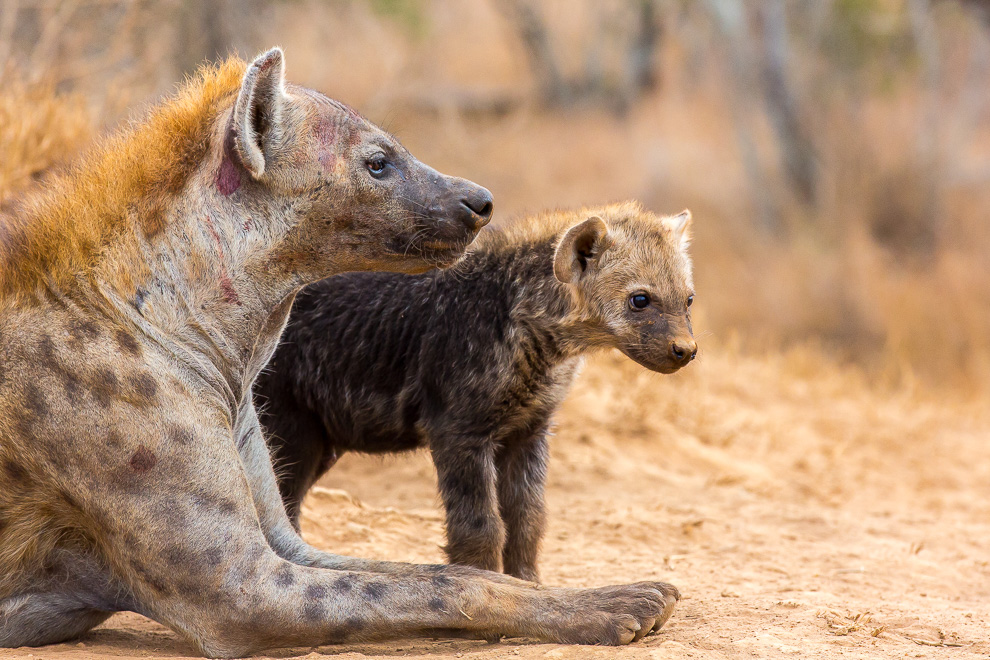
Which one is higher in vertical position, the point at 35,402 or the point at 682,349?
the point at 682,349

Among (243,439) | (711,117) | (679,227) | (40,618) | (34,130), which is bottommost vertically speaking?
(40,618)

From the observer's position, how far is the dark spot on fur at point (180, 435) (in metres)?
2.79

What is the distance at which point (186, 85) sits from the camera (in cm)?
321

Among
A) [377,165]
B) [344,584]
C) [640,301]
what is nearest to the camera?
[344,584]

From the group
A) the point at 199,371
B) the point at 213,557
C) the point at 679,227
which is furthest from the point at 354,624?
the point at 679,227

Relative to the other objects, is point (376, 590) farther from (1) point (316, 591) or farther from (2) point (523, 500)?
(2) point (523, 500)

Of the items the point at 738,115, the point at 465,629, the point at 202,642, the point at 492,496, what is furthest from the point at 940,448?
the point at 738,115

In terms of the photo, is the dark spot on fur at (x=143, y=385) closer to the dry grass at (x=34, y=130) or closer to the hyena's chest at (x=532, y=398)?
the hyena's chest at (x=532, y=398)

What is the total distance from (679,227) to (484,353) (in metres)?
0.85

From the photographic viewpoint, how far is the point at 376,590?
284 centimetres

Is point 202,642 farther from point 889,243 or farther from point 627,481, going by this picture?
point 889,243

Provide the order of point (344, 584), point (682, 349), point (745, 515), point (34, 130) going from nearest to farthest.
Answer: point (344, 584), point (682, 349), point (745, 515), point (34, 130)

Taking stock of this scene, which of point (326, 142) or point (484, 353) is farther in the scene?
point (484, 353)

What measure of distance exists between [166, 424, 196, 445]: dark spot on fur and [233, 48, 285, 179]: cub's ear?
64 cm
